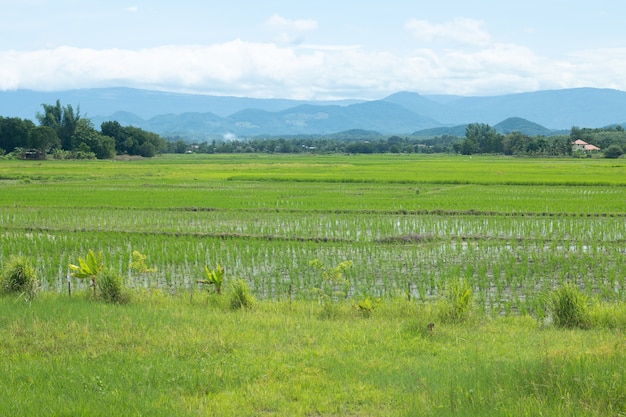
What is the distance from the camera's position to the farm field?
4.79m

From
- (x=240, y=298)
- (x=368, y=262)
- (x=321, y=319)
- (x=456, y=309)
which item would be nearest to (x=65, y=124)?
(x=368, y=262)

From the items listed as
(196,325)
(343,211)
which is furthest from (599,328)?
(343,211)

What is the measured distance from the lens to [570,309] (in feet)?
A: 24.6

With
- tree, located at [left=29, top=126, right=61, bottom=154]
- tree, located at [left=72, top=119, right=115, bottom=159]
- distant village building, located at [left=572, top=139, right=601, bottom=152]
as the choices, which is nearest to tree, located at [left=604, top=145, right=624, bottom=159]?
distant village building, located at [left=572, top=139, right=601, bottom=152]

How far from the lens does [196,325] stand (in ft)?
23.4

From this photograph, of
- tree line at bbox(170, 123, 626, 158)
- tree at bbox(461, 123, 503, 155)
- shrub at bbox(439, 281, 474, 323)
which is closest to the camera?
shrub at bbox(439, 281, 474, 323)

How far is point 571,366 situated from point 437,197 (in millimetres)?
20757

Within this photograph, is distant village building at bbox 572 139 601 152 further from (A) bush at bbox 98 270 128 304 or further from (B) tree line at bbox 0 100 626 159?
(A) bush at bbox 98 270 128 304

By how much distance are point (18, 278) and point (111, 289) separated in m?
1.44

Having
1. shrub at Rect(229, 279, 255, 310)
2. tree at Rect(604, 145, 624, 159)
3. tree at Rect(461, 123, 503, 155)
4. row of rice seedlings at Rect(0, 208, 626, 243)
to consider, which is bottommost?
row of rice seedlings at Rect(0, 208, 626, 243)

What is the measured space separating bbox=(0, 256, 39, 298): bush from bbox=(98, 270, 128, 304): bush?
101 cm

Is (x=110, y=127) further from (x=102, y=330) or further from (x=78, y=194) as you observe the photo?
(x=102, y=330)

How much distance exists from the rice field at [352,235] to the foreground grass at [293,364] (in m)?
2.17

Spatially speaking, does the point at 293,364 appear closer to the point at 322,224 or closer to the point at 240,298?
the point at 240,298
